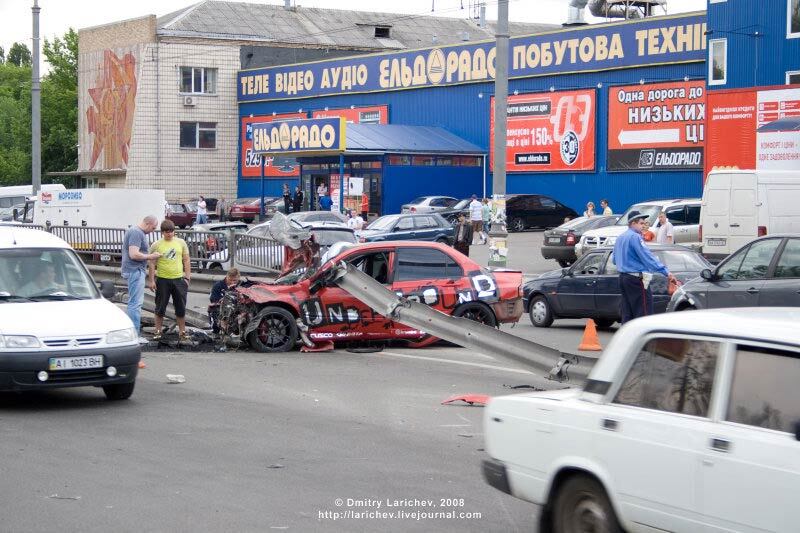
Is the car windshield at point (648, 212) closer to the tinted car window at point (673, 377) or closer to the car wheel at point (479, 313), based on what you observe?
the car wheel at point (479, 313)

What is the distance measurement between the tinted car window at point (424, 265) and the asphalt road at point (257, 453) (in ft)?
6.45

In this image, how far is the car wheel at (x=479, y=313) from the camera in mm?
15453

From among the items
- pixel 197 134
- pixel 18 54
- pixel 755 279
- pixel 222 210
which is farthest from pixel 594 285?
pixel 18 54

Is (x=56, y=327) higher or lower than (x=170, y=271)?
lower

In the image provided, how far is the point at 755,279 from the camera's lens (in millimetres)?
14461

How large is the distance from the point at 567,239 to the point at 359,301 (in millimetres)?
16406

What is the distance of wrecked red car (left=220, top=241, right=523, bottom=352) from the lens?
15117mm

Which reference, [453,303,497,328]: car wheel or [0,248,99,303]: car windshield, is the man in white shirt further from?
[0,248,99,303]: car windshield

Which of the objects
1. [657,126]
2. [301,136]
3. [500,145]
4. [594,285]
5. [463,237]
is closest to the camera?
[594,285]

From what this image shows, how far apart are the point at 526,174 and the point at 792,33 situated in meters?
15.9

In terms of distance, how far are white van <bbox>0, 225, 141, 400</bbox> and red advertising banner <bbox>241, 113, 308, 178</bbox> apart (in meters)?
47.0

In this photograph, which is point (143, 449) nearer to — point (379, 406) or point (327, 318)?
point (379, 406)

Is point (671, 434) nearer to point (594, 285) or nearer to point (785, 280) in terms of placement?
point (785, 280)

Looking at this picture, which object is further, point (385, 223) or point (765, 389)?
point (385, 223)
